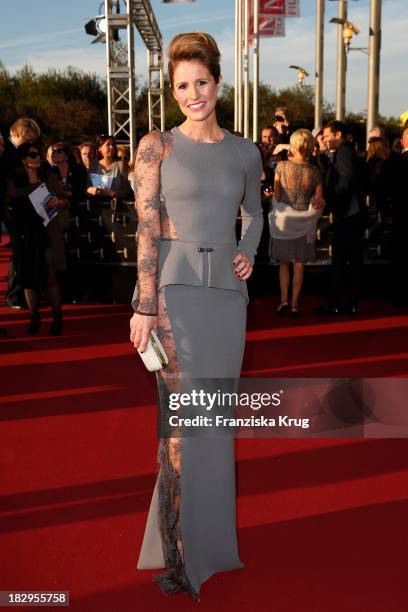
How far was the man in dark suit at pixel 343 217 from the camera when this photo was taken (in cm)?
869

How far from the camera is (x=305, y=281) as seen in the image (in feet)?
33.8

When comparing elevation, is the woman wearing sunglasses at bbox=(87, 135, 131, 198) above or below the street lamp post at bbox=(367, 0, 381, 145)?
below

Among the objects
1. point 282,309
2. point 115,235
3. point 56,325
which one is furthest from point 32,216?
point 282,309

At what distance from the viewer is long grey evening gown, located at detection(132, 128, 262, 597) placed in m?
2.92

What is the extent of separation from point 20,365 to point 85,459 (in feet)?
7.91

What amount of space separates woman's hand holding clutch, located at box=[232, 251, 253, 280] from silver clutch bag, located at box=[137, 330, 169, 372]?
1.31ft

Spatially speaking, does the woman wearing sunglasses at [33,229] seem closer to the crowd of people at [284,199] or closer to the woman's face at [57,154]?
the crowd of people at [284,199]

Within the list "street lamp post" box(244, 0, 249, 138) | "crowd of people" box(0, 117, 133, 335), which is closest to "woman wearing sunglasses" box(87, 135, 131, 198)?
"crowd of people" box(0, 117, 133, 335)

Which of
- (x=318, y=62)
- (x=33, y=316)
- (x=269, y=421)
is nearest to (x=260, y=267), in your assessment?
(x=33, y=316)

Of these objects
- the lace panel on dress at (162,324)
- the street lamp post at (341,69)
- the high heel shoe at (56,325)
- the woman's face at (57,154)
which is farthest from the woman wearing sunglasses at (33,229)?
the street lamp post at (341,69)

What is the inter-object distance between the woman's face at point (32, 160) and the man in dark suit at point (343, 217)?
10.3 ft

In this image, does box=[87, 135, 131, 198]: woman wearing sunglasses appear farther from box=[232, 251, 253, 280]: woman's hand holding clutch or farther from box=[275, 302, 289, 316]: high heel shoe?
box=[232, 251, 253, 280]: woman's hand holding clutch

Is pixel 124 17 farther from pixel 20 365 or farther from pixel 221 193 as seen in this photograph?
pixel 221 193

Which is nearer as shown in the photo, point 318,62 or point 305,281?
point 305,281
